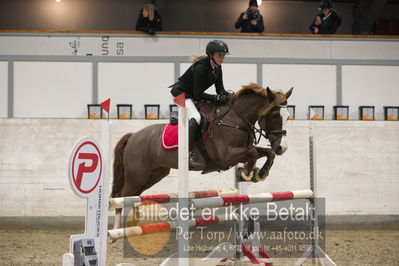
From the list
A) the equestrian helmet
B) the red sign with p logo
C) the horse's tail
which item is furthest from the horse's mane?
the red sign with p logo

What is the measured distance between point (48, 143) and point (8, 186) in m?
0.78

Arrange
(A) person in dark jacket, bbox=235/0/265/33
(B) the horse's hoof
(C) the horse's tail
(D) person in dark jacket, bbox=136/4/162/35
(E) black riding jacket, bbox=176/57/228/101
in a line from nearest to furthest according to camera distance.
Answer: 1. (B) the horse's hoof
2. (E) black riding jacket, bbox=176/57/228/101
3. (C) the horse's tail
4. (D) person in dark jacket, bbox=136/4/162/35
5. (A) person in dark jacket, bbox=235/0/265/33

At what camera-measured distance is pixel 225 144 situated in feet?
14.6

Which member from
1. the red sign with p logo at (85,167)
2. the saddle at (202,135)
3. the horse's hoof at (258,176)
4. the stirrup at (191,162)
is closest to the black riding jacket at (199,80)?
the saddle at (202,135)

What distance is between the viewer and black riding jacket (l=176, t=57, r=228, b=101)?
4340 mm

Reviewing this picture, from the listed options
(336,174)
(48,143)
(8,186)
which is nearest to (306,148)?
(336,174)

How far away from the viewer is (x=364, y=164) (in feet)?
24.5

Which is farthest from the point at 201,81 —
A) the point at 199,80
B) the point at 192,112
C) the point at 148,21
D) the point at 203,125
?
the point at 148,21

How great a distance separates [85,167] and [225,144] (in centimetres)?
180

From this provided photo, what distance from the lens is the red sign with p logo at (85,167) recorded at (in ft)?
9.13

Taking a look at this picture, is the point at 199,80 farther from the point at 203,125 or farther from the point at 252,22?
the point at 252,22

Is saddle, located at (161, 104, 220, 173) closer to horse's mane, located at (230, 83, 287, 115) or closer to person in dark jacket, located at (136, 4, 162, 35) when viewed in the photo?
horse's mane, located at (230, 83, 287, 115)

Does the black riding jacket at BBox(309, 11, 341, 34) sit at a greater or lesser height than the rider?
greater

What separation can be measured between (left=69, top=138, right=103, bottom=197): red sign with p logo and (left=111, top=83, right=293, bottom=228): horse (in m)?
1.61
